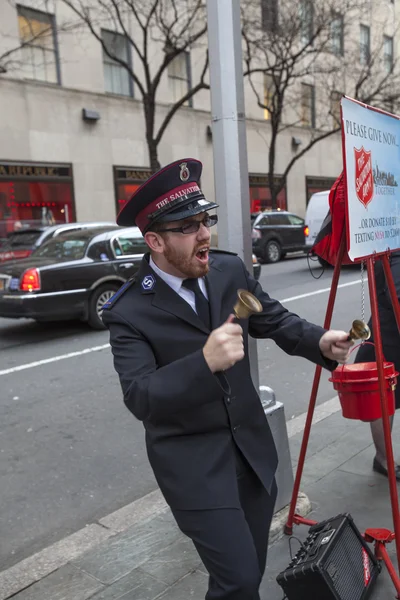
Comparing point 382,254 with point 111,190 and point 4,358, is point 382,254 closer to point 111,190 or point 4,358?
point 4,358

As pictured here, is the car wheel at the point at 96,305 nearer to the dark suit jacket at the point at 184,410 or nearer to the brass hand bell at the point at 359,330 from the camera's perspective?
the dark suit jacket at the point at 184,410

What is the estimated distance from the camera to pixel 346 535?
8.71 feet

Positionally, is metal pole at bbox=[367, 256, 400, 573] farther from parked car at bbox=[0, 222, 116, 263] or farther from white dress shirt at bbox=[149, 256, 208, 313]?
parked car at bbox=[0, 222, 116, 263]

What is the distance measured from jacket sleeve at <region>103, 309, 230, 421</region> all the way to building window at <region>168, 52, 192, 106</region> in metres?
23.9

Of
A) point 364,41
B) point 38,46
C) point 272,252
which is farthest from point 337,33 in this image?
point 38,46

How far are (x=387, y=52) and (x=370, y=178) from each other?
3360 cm

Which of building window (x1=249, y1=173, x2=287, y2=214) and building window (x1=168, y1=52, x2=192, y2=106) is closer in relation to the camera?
building window (x1=168, y1=52, x2=192, y2=106)

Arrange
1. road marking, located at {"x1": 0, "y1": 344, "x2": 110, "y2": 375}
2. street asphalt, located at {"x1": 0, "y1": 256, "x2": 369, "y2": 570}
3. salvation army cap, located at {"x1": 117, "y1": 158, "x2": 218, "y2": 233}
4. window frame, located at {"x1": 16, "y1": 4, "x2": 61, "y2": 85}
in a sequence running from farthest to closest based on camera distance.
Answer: window frame, located at {"x1": 16, "y1": 4, "x2": 61, "y2": 85}
road marking, located at {"x1": 0, "y1": 344, "x2": 110, "y2": 375}
street asphalt, located at {"x1": 0, "y1": 256, "x2": 369, "y2": 570}
salvation army cap, located at {"x1": 117, "y1": 158, "x2": 218, "y2": 233}

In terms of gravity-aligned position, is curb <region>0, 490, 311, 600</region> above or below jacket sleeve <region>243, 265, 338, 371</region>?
below

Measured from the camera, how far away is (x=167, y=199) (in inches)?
81.1

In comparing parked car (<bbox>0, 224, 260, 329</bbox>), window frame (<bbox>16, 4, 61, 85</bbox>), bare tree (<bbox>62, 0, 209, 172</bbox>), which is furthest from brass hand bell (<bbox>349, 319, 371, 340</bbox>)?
window frame (<bbox>16, 4, 61, 85</bbox>)

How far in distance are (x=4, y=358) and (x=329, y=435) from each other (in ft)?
15.8

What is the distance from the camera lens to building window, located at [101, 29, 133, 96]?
2188 centimetres

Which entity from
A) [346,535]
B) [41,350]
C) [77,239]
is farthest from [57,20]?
[346,535]
